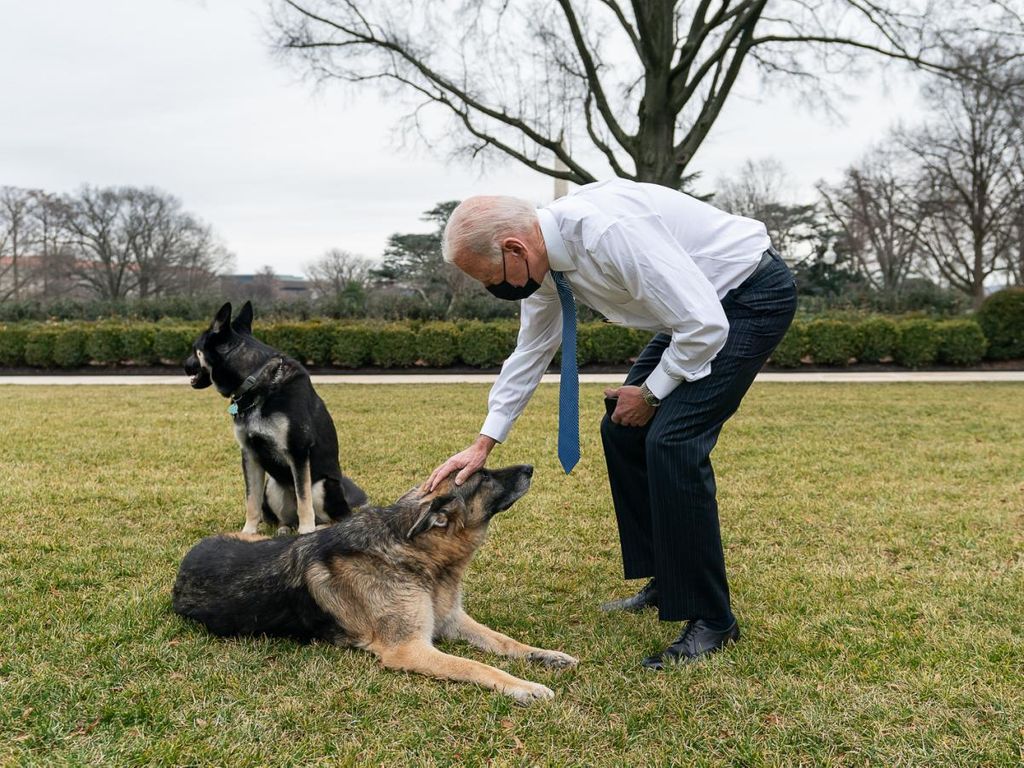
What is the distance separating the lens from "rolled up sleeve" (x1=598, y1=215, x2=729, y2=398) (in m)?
2.73

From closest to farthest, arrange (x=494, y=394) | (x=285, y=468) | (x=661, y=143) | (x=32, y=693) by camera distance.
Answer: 1. (x=32, y=693)
2. (x=494, y=394)
3. (x=285, y=468)
4. (x=661, y=143)

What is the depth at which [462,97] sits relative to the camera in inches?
666

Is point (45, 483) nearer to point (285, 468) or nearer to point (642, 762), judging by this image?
point (285, 468)

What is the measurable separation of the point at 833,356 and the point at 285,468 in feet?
47.2

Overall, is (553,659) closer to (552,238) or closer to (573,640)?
(573,640)

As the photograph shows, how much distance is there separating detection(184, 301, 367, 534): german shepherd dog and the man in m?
1.78

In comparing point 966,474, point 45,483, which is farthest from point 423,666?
point 966,474

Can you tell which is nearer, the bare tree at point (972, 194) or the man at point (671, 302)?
the man at point (671, 302)

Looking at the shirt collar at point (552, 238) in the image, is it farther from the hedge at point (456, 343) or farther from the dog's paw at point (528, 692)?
the hedge at point (456, 343)

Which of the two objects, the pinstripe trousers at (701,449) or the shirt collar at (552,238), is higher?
the shirt collar at (552,238)

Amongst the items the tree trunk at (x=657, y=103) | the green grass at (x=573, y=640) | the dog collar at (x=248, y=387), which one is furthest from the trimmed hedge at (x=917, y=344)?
the dog collar at (x=248, y=387)

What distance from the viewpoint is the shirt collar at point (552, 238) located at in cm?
290

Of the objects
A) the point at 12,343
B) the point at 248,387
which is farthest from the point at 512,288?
the point at 12,343

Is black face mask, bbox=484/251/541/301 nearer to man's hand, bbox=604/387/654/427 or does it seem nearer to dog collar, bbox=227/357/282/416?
man's hand, bbox=604/387/654/427
